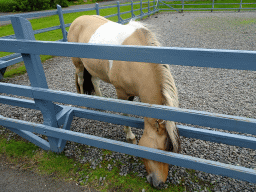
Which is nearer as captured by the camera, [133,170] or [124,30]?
[133,170]

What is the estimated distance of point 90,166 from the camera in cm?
214

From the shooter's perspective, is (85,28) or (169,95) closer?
(169,95)

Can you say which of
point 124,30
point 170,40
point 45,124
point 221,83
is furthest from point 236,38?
point 45,124

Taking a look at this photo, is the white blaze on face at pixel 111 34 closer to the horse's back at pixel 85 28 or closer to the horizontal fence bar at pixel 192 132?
the horse's back at pixel 85 28

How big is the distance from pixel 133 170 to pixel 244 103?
8.76 feet

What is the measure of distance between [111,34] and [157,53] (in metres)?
1.47

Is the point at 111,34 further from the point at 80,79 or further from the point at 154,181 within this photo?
the point at 154,181

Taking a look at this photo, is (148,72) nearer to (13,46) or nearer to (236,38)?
(13,46)

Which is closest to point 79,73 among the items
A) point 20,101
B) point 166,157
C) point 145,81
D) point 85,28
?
point 85,28

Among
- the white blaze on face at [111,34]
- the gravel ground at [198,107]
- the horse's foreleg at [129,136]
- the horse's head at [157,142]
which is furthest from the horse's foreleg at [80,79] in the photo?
the horse's head at [157,142]

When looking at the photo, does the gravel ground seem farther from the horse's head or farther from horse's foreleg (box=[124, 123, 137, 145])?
the horse's head

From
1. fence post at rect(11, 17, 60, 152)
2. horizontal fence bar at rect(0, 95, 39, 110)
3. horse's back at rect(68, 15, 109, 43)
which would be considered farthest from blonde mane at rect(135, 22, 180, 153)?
horizontal fence bar at rect(0, 95, 39, 110)

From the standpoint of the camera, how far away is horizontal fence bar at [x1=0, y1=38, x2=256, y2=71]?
3.26ft

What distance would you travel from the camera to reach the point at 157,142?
160cm
